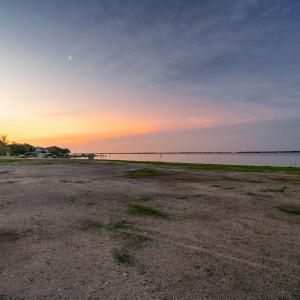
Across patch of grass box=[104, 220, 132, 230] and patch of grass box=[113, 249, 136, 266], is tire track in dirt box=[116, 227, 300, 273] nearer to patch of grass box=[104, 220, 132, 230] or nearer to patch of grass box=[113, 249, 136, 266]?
patch of grass box=[104, 220, 132, 230]

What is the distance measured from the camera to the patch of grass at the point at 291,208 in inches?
531

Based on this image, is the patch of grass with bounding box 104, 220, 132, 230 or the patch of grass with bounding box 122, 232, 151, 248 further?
the patch of grass with bounding box 104, 220, 132, 230

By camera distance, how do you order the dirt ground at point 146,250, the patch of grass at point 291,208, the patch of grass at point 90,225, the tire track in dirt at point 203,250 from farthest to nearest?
1. the patch of grass at point 291,208
2. the patch of grass at point 90,225
3. the tire track in dirt at point 203,250
4. the dirt ground at point 146,250

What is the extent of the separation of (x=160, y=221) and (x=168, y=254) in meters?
3.42

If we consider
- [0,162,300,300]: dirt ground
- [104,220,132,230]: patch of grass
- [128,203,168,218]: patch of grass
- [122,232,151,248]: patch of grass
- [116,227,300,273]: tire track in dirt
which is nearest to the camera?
[0,162,300,300]: dirt ground

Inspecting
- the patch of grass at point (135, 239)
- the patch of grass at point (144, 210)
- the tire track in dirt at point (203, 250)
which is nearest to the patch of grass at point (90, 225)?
the tire track in dirt at point (203, 250)

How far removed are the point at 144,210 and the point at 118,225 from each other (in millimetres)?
2640

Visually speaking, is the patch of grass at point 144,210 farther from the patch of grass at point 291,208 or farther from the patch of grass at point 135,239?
the patch of grass at point 291,208

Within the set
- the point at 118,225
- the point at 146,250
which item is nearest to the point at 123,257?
the point at 146,250

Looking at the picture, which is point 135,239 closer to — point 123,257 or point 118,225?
point 123,257

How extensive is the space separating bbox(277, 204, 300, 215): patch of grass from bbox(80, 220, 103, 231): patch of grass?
7.92m

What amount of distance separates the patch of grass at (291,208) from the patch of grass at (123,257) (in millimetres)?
8328

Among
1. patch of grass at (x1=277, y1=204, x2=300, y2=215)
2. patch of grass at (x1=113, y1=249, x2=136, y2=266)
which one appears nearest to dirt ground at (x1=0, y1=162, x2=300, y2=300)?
patch of grass at (x1=113, y1=249, x2=136, y2=266)

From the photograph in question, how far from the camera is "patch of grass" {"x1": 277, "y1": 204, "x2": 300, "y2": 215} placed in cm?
1350
